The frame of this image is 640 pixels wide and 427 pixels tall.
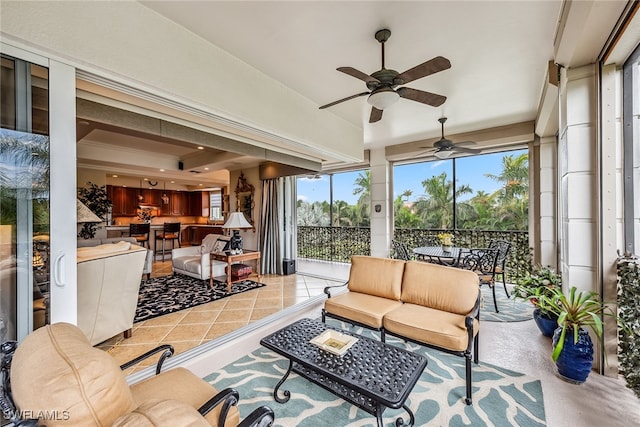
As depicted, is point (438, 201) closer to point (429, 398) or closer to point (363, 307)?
point (363, 307)

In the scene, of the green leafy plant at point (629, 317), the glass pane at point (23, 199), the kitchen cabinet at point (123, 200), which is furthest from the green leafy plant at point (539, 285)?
the kitchen cabinet at point (123, 200)

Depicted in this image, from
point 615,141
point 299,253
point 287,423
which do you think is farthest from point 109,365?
point 299,253

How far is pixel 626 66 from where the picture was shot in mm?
2082

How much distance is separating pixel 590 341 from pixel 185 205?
11.1 meters

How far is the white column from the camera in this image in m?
5.90

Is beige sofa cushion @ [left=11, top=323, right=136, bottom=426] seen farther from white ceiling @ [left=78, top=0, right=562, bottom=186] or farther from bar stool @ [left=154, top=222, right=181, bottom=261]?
bar stool @ [left=154, top=222, right=181, bottom=261]

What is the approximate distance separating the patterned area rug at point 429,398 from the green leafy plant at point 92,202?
5.75 meters

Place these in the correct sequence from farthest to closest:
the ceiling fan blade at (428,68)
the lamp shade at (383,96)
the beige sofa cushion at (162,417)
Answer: the lamp shade at (383,96) → the ceiling fan blade at (428,68) → the beige sofa cushion at (162,417)

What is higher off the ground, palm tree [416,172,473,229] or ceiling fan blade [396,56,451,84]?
ceiling fan blade [396,56,451,84]

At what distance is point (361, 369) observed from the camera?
167 cm

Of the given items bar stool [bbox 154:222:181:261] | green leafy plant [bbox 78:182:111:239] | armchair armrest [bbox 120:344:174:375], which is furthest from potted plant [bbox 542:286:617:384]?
bar stool [bbox 154:222:181:261]

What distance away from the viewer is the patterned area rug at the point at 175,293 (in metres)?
3.68

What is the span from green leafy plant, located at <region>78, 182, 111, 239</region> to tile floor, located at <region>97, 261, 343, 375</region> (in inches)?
164

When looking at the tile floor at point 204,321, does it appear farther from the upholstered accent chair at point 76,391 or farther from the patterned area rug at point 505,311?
the patterned area rug at point 505,311
